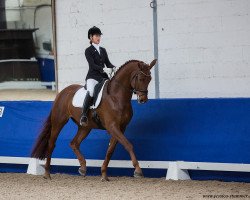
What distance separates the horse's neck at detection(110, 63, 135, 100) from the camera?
11.3 m

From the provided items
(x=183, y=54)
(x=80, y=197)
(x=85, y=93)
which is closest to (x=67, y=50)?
(x=183, y=54)

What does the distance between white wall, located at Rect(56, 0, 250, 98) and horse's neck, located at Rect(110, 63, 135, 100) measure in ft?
9.59

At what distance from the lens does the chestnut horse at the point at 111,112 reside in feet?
36.1

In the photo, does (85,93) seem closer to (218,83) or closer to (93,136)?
Result: (93,136)

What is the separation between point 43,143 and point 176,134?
2.35m

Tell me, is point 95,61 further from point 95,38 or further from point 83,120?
point 83,120

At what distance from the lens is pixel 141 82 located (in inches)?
433

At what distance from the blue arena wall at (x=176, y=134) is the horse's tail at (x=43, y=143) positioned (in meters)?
0.30

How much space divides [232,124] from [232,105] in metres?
0.27

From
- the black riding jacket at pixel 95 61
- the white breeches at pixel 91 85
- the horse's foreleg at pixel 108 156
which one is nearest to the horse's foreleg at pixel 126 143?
the horse's foreleg at pixel 108 156

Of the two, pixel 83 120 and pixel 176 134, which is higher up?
pixel 83 120

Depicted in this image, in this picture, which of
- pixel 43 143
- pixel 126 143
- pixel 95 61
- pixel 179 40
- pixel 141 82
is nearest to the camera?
pixel 126 143

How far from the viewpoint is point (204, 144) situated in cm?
1099

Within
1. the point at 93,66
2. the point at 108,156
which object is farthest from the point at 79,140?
the point at 93,66
